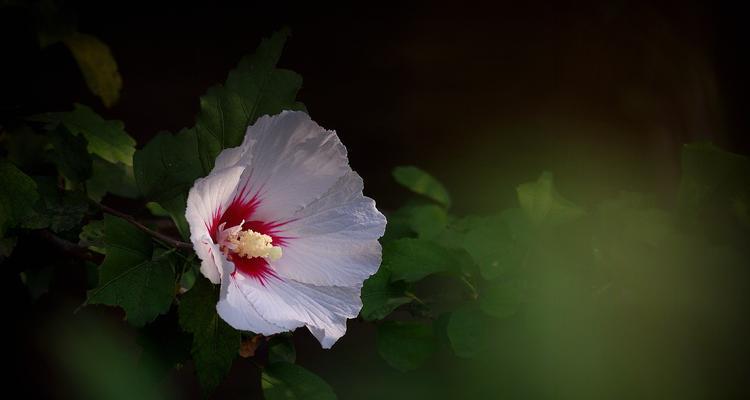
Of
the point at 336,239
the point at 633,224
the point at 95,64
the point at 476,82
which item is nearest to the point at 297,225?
the point at 336,239

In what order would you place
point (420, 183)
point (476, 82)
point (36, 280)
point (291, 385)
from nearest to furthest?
1. point (291, 385)
2. point (36, 280)
3. point (420, 183)
4. point (476, 82)

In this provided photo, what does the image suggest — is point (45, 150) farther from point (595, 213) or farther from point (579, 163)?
point (579, 163)

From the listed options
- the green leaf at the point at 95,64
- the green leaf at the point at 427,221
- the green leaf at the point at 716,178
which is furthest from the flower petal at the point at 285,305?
the green leaf at the point at 95,64

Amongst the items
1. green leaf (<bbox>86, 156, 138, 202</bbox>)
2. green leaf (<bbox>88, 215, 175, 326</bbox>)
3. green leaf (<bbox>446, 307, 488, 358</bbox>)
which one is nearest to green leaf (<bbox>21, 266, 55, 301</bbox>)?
green leaf (<bbox>86, 156, 138, 202</bbox>)

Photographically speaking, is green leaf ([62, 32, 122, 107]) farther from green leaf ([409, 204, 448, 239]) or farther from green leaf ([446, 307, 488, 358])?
green leaf ([446, 307, 488, 358])

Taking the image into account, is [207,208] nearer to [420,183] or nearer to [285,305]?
[285,305]

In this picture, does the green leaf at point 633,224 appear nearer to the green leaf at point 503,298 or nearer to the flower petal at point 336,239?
the green leaf at point 503,298
